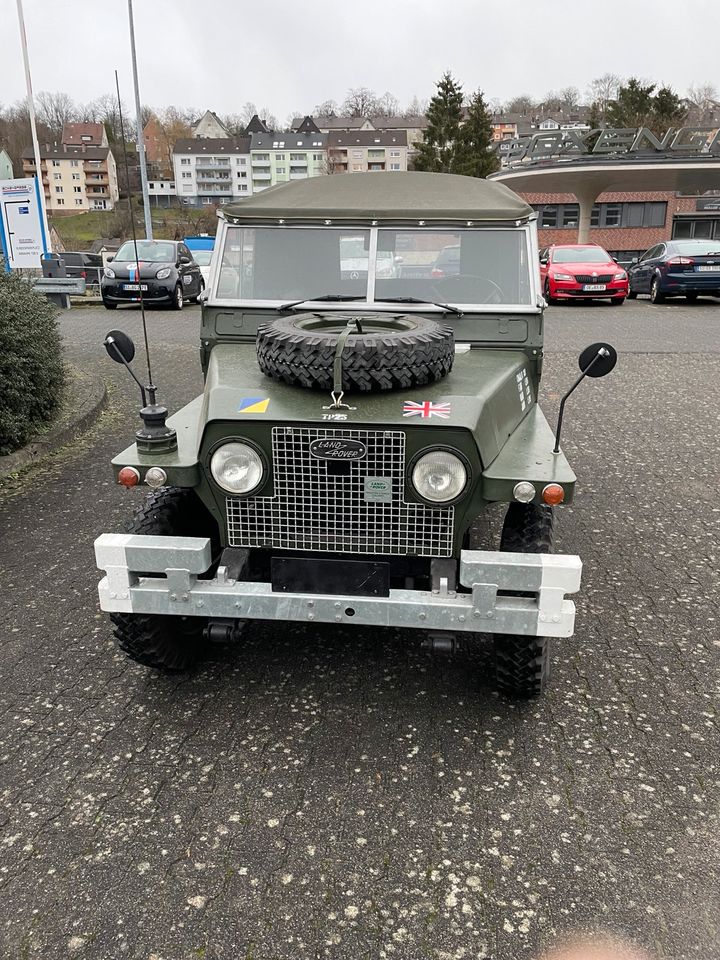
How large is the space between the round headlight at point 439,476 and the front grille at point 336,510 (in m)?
0.06

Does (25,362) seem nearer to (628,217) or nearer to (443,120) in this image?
(628,217)

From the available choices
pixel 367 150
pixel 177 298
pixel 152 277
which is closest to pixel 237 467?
pixel 152 277

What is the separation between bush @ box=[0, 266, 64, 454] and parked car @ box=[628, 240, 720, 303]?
601 inches

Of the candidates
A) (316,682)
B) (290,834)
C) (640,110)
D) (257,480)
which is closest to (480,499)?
(257,480)

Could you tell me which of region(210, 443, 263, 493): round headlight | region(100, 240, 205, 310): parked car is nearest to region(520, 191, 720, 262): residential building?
region(100, 240, 205, 310): parked car

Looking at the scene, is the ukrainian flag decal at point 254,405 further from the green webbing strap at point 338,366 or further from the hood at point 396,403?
the green webbing strap at point 338,366

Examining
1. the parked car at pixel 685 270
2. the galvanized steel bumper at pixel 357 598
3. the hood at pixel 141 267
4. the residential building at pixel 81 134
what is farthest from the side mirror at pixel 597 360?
the residential building at pixel 81 134

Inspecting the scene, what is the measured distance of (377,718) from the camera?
11.2ft

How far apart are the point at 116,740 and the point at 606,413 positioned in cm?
705

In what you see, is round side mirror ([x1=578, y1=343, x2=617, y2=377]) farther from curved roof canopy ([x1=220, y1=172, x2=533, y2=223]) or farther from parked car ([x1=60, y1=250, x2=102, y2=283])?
parked car ([x1=60, y1=250, x2=102, y2=283])

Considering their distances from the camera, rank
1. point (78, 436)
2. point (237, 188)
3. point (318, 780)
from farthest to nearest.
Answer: point (237, 188) < point (78, 436) < point (318, 780)

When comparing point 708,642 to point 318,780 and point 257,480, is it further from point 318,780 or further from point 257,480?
point 257,480

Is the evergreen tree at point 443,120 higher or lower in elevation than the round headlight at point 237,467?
higher

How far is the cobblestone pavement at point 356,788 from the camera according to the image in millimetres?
2436
